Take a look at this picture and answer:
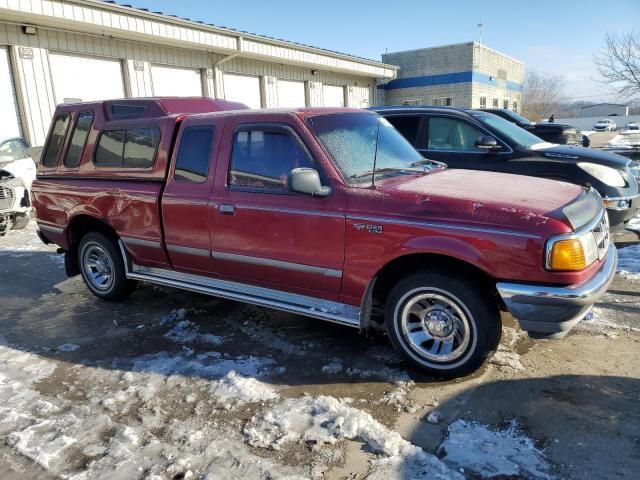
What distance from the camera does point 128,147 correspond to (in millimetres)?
4953

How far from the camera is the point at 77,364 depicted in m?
4.06

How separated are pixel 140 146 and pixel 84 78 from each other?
30.8ft

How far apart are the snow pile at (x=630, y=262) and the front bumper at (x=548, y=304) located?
287cm

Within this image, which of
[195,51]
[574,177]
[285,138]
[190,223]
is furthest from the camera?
[195,51]

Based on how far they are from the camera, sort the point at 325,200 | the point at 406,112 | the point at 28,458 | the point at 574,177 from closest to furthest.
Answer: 1. the point at 28,458
2. the point at 325,200
3. the point at 574,177
4. the point at 406,112

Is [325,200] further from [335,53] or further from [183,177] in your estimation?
[335,53]

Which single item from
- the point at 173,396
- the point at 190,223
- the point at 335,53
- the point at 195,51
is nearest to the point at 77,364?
the point at 173,396

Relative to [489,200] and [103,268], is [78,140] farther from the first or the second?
[489,200]

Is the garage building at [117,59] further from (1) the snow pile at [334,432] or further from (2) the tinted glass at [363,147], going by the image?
(1) the snow pile at [334,432]

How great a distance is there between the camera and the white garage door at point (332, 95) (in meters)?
21.9

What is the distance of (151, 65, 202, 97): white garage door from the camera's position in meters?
14.4

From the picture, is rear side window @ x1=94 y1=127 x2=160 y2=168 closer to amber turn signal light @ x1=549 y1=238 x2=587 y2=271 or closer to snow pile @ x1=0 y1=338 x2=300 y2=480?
snow pile @ x1=0 y1=338 x2=300 y2=480

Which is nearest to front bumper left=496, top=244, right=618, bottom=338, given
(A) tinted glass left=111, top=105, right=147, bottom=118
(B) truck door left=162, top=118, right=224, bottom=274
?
(B) truck door left=162, top=118, right=224, bottom=274

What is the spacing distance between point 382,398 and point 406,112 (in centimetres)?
504
